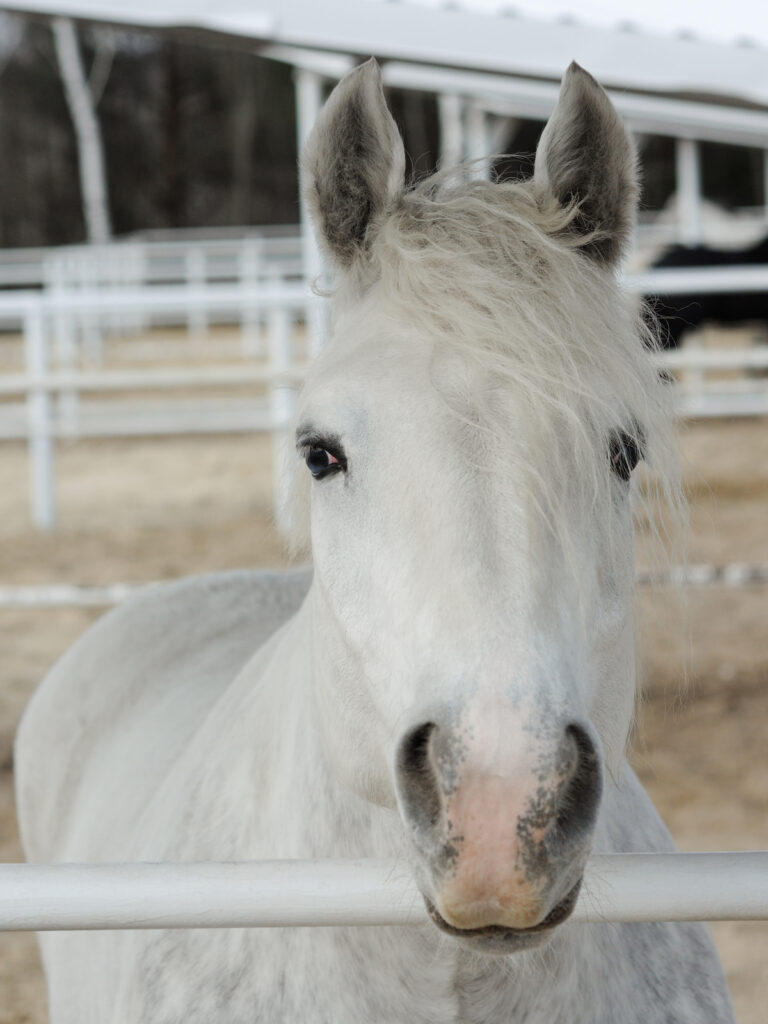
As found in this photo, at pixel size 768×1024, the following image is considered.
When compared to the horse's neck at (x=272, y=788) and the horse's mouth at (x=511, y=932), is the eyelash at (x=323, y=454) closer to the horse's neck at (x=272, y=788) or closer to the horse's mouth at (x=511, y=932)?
the horse's neck at (x=272, y=788)

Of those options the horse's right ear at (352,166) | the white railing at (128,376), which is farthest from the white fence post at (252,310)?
the horse's right ear at (352,166)

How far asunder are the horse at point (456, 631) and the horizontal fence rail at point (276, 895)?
0.21 ft

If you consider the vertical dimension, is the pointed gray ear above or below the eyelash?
above

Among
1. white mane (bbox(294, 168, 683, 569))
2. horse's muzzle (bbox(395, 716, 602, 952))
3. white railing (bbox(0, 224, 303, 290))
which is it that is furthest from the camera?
white railing (bbox(0, 224, 303, 290))

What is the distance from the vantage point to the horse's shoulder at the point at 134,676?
2.37 m

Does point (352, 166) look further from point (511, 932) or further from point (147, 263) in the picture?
point (147, 263)

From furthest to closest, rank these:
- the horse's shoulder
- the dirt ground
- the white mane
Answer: the dirt ground → the horse's shoulder → the white mane

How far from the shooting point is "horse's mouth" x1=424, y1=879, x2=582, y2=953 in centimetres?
110

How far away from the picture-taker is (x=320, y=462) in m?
1.42

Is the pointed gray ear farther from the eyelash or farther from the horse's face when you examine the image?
the eyelash

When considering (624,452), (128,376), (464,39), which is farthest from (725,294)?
(624,452)

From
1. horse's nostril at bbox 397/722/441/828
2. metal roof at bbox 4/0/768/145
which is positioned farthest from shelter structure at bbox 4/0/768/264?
horse's nostril at bbox 397/722/441/828

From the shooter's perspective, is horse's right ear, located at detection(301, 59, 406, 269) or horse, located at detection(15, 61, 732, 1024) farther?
horse's right ear, located at detection(301, 59, 406, 269)

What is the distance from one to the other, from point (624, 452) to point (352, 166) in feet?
1.81
